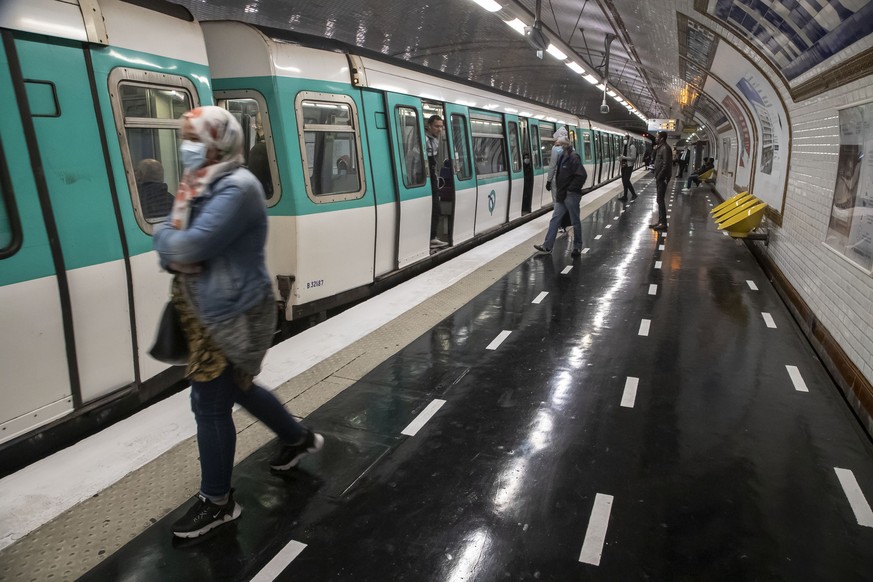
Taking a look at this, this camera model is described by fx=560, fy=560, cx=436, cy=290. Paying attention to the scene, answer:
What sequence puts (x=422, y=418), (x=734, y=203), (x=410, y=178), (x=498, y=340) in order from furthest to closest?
(x=734, y=203), (x=410, y=178), (x=498, y=340), (x=422, y=418)

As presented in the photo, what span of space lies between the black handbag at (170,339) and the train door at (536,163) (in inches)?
448

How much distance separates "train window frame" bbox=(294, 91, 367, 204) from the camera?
5.36 metres

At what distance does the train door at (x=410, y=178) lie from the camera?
6.91m

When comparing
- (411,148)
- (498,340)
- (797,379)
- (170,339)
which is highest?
(411,148)

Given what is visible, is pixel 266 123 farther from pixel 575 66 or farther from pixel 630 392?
pixel 575 66

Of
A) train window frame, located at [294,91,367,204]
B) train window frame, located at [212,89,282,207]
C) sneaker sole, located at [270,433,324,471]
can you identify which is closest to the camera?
sneaker sole, located at [270,433,324,471]

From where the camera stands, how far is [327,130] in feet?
18.9

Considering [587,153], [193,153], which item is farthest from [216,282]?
[587,153]

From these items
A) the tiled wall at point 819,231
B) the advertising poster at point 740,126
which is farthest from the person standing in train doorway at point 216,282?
the advertising poster at point 740,126

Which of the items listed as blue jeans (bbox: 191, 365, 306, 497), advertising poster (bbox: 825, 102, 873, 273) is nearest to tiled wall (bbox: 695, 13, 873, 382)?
advertising poster (bbox: 825, 102, 873, 273)

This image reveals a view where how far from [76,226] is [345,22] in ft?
33.4

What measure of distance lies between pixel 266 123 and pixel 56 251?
2503 millimetres

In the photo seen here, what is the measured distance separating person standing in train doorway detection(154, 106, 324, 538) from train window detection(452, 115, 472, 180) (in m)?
6.66

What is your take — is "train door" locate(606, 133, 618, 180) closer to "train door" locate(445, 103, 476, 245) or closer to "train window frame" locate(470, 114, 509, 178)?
"train window frame" locate(470, 114, 509, 178)
